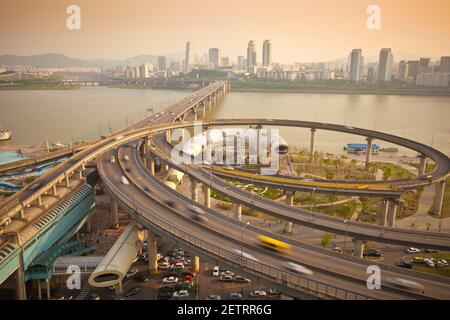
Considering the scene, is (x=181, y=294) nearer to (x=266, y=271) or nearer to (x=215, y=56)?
(x=266, y=271)

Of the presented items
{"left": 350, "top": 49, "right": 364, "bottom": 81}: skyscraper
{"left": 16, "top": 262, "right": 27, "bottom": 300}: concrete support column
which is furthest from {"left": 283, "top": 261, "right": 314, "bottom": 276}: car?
{"left": 350, "top": 49, "right": 364, "bottom": 81}: skyscraper

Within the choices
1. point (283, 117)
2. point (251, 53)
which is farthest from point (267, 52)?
point (283, 117)

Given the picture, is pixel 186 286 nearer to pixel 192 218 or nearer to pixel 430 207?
pixel 192 218

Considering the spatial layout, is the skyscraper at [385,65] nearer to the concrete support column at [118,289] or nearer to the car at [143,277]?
the car at [143,277]

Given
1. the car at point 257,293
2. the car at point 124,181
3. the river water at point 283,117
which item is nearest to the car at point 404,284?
the car at point 257,293

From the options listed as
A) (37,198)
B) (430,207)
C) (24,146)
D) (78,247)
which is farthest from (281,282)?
(24,146)
